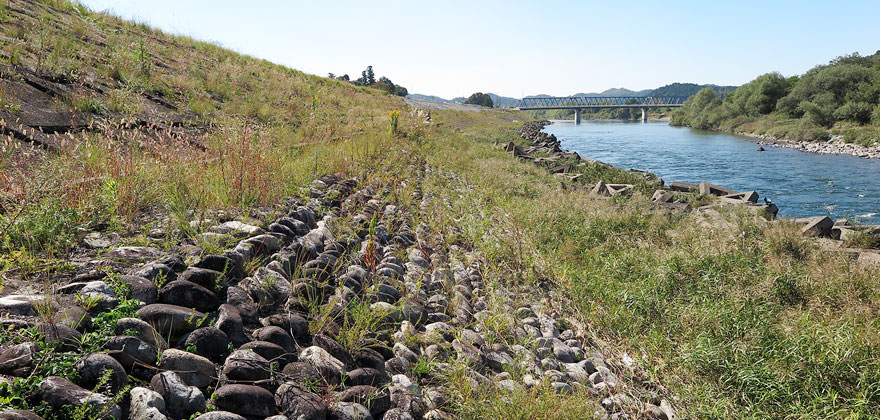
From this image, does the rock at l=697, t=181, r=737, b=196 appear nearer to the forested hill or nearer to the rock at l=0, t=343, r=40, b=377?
the rock at l=0, t=343, r=40, b=377

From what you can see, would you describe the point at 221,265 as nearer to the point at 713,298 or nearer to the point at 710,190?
the point at 713,298

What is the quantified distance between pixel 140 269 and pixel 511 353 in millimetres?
2545

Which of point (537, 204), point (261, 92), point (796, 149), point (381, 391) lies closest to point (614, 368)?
point (381, 391)

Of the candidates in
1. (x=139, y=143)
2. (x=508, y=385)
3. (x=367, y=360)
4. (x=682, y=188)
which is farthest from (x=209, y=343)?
(x=682, y=188)

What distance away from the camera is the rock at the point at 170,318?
2166 millimetres

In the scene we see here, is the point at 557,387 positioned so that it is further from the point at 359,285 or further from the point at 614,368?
the point at 359,285

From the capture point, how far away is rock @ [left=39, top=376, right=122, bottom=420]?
62.0 inches

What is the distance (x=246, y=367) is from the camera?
2100 millimetres

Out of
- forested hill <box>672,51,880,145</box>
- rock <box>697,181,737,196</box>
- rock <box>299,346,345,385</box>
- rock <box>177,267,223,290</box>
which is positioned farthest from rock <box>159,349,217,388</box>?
forested hill <box>672,51,880,145</box>

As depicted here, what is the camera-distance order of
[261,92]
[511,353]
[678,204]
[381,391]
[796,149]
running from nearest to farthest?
[381,391] → [511,353] → [678,204] → [261,92] → [796,149]

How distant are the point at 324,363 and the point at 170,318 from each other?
32.2 inches

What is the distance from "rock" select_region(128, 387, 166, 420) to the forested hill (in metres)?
39.1

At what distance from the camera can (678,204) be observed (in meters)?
9.74

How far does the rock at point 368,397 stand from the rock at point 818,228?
25.2 feet
